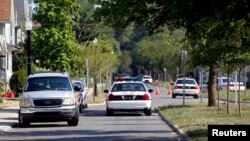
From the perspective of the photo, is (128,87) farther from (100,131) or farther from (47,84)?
(100,131)

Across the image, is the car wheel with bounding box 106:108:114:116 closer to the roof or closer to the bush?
the bush

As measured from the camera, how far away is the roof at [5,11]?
5838 centimetres

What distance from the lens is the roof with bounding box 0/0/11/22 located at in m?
58.4

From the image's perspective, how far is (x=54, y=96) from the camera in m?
24.4

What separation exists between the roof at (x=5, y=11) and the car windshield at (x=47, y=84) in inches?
1315

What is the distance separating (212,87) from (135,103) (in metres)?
4.92

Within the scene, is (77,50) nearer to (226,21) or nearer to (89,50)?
(89,50)

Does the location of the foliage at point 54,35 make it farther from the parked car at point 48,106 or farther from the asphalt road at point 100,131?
the parked car at point 48,106


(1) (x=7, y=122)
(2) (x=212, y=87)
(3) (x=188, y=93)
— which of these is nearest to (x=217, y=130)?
(1) (x=7, y=122)

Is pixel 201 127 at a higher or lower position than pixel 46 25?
lower

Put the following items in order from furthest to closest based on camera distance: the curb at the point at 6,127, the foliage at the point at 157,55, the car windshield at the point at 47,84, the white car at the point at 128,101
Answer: the foliage at the point at 157,55 → the white car at the point at 128,101 → the car windshield at the point at 47,84 → the curb at the point at 6,127

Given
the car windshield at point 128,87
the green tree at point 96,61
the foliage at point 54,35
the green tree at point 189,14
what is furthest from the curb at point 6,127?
the green tree at point 96,61

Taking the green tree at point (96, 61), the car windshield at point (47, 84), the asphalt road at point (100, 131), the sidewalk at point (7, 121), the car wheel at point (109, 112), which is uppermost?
the green tree at point (96, 61)

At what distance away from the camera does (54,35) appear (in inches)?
1873
